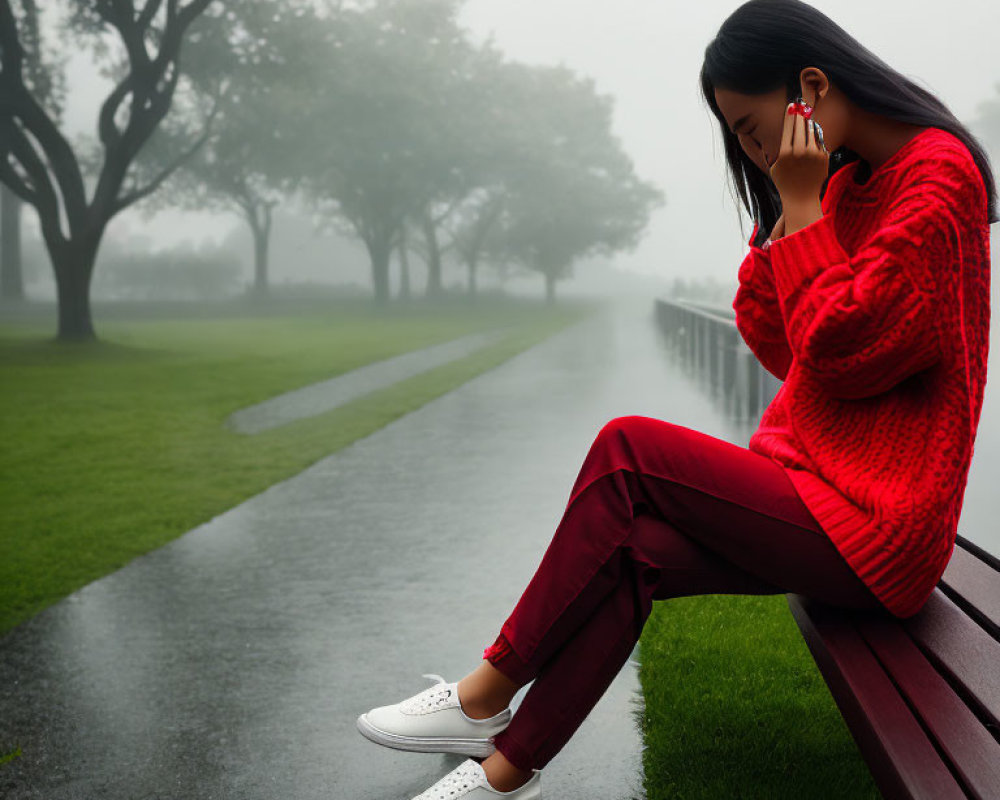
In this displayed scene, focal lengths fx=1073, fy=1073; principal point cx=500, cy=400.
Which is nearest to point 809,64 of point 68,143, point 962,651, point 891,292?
point 891,292

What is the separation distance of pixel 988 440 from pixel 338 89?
29.2m

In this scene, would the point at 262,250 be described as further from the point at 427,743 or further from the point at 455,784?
the point at 455,784

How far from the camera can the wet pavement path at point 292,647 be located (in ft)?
8.98

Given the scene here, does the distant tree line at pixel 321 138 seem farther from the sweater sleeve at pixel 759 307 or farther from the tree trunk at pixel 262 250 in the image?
the sweater sleeve at pixel 759 307

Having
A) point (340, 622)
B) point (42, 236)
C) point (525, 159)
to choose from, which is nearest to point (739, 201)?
point (340, 622)

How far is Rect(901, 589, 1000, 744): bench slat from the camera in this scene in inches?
68.3

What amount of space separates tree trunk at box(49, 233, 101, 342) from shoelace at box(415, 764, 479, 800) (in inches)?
759

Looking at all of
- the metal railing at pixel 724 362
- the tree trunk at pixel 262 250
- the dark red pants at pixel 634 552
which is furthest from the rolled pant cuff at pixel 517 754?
the tree trunk at pixel 262 250

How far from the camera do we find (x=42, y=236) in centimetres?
1967

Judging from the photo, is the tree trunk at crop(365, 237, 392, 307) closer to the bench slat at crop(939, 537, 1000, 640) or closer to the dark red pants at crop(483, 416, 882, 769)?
the bench slat at crop(939, 537, 1000, 640)

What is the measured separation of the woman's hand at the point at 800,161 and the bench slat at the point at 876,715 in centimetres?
86

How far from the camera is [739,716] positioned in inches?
116

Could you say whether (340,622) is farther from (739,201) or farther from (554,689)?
(739,201)

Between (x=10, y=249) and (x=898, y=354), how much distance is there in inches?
1286
